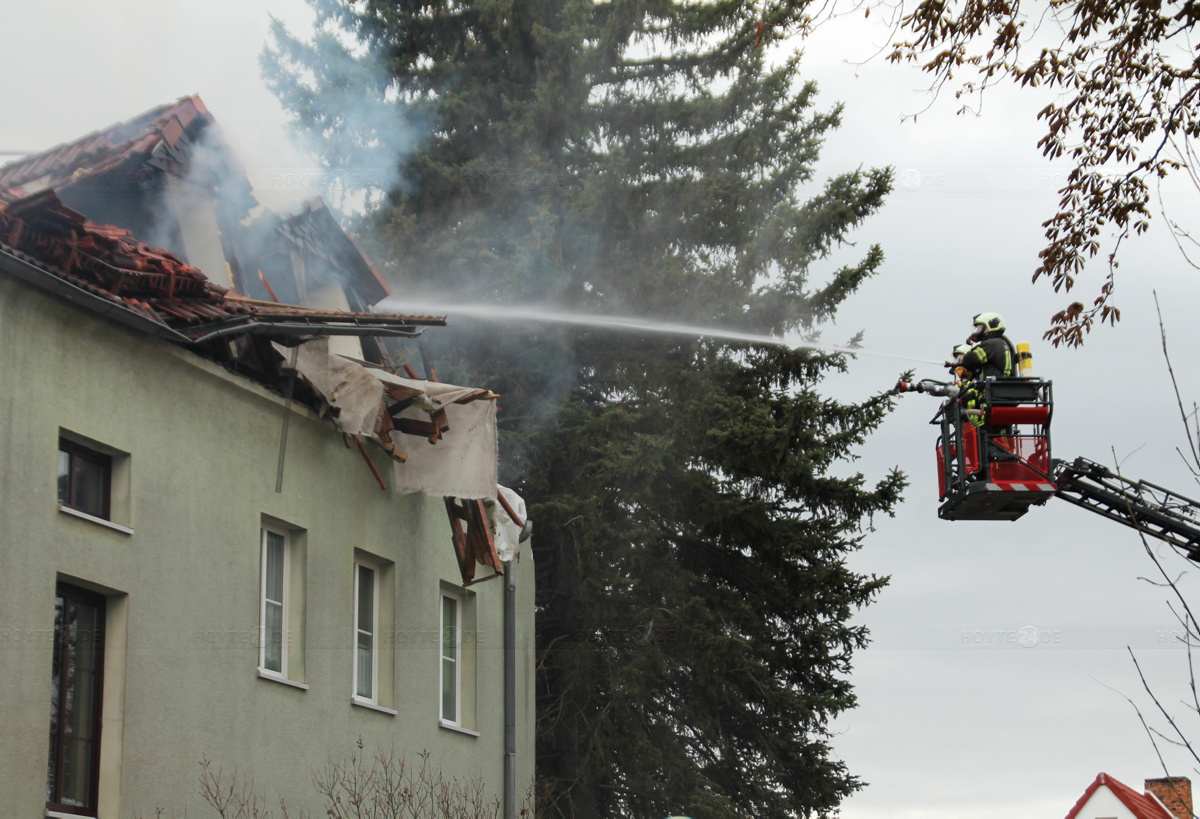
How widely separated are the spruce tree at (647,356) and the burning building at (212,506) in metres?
5.83

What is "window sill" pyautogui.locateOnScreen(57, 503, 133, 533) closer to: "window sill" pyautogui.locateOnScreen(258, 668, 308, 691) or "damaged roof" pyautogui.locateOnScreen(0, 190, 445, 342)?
"damaged roof" pyautogui.locateOnScreen(0, 190, 445, 342)

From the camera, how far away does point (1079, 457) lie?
14859mm

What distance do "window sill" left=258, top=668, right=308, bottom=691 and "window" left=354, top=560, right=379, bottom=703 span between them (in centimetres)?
113

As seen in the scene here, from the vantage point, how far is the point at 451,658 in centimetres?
1580

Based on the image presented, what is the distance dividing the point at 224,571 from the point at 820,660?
14065 mm

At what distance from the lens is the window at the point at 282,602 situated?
12227 mm

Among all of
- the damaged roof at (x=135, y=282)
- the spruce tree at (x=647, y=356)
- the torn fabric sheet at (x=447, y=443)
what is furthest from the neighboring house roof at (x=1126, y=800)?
the damaged roof at (x=135, y=282)

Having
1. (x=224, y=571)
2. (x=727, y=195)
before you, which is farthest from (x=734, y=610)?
(x=224, y=571)

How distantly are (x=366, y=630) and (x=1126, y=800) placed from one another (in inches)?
1165

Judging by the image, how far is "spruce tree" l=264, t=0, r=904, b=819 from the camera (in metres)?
22.5

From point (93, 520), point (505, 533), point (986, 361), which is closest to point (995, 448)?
point (986, 361)

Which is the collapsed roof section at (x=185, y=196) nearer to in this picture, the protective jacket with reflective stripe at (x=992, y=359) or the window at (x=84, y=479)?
the window at (x=84, y=479)

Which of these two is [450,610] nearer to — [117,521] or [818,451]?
[117,521]

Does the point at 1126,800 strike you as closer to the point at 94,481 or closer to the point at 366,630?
the point at 366,630
